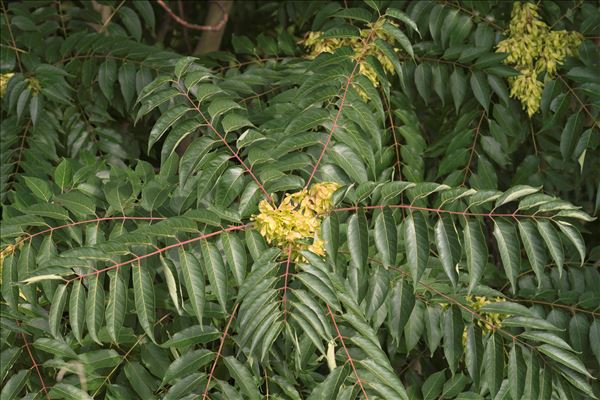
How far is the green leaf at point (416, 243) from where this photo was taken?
204 cm

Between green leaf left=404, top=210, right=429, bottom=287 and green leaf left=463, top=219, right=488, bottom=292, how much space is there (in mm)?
103

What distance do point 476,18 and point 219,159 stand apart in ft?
4.55

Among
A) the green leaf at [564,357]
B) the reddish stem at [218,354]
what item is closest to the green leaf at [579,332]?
the green leaf at [564,357]

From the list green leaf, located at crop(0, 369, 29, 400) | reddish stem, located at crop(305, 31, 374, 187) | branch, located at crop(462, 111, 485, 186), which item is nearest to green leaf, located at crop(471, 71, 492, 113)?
branch, located at crop(462, 111, 485, 186)

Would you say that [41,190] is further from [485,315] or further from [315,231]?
[485,315]

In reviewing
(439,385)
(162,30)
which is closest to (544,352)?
(439,385)

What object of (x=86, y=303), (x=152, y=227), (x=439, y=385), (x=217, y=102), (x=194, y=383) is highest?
(x=217, y=102)

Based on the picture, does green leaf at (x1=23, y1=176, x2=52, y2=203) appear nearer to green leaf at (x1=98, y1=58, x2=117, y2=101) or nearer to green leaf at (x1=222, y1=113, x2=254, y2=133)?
green leaf at (x1=222, y1=113, x2=254, y2=133)

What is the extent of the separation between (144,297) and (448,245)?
0.71 meters

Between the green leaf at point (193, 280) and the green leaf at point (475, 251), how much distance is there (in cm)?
62

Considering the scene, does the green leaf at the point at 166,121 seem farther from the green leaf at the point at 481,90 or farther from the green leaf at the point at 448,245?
the green leaf at the point at 481,90

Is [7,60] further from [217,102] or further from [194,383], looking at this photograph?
[194,383]

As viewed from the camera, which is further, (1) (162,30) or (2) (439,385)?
(1) (162,30)

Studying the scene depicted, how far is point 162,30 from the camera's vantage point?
466cm
